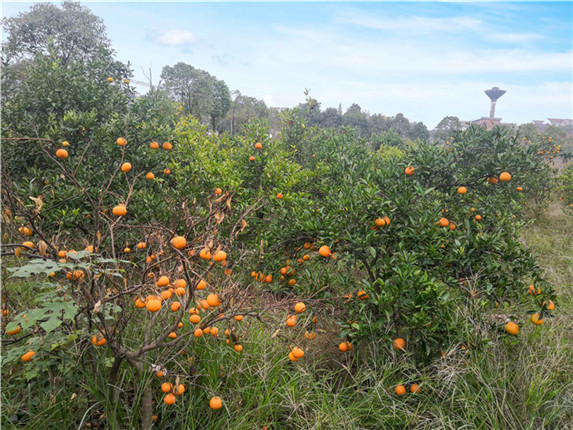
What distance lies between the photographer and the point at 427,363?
8.02ft

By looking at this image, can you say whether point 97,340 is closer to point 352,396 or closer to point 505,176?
point 352,396

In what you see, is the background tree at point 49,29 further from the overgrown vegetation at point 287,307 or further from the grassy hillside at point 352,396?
the grassy hillside at point 352,396

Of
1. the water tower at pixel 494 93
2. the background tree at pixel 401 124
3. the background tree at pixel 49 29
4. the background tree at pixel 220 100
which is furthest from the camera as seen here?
the water tower at pixel 494 93

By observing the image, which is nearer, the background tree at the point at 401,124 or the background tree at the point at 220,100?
the background tree at the point at 220,100

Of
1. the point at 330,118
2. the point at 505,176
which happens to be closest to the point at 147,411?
the point at 505,176

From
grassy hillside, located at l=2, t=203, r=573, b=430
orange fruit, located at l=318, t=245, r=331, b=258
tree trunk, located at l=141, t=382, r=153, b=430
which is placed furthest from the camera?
orange fruit, located at l=318, t=245, r=331, b=258

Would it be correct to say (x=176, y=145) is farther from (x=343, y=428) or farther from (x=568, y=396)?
(x=568, y=396)

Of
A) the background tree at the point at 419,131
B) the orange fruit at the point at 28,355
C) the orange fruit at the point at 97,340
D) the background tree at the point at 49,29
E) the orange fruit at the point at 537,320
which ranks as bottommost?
the orange fruit at the point at 537,320

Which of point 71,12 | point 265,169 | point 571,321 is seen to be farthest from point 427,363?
point 71,12

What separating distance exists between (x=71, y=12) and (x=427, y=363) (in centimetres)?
2902

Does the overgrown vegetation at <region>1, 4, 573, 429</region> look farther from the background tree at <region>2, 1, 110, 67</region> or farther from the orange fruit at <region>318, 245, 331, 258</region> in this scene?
the background tree at <region>2, 1, 110, 67</region>

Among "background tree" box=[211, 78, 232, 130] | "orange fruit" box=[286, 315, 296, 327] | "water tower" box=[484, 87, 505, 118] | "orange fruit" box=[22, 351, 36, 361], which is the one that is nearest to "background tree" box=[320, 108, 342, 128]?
"background tree" box=[211, 78, 232, 130]

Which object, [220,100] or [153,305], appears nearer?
[153,305]

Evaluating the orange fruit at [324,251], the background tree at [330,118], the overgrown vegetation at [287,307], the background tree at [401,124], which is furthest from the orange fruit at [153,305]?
the background tree at [401,124]
